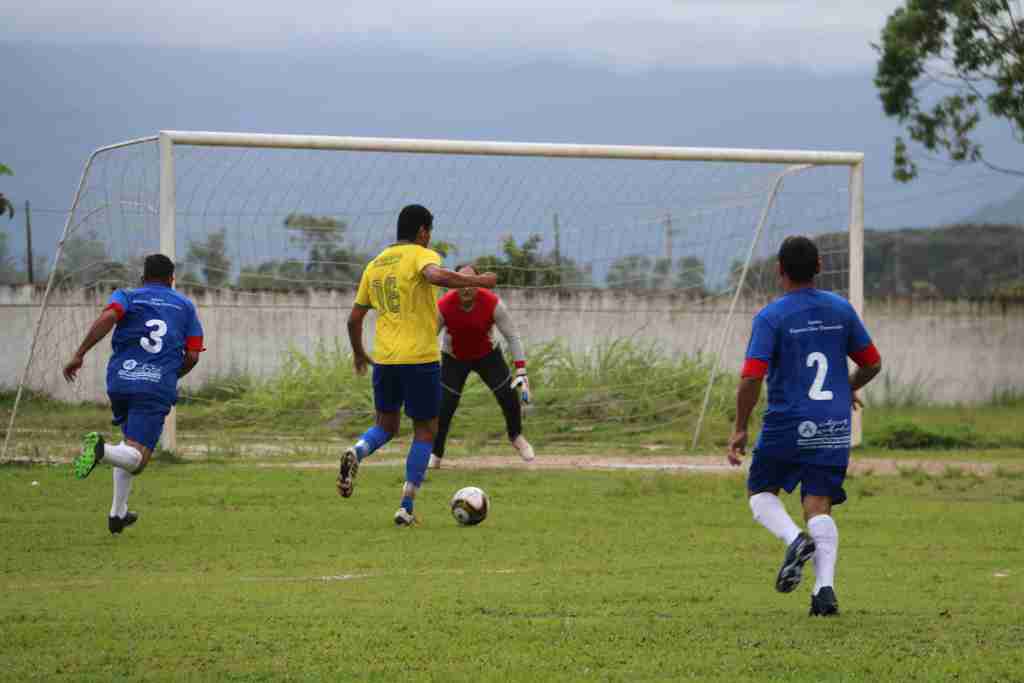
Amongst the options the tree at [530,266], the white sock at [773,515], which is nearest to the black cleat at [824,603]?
the white sock at [773,515]

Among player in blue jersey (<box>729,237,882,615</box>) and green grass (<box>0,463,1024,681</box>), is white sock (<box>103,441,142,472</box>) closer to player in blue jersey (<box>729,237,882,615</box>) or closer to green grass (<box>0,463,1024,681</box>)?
green grass (<box>0,463,1024,681</box>)

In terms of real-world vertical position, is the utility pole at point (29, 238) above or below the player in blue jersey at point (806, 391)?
above

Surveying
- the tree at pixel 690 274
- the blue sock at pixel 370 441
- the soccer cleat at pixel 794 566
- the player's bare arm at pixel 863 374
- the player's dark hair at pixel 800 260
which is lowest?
the soccer cleat at pixel 794 566

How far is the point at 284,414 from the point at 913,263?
47.4ft

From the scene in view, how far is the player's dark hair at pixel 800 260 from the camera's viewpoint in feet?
24.1

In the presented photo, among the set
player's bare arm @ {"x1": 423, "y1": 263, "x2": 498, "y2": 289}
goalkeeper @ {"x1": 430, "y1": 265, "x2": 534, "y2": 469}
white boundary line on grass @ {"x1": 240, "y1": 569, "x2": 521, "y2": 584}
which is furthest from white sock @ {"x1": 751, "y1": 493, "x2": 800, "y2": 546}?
goalkeeper @ {"x1": 430, "y1": 265, "x2": 534, "y2": 469}

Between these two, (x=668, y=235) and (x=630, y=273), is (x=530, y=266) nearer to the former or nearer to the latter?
(x=630, y=273)

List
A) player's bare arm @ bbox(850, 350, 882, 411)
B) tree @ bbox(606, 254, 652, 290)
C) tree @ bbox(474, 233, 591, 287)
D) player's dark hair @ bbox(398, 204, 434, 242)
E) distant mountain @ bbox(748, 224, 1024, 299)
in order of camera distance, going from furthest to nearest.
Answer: distant mountain @ bbox(748, 224, 1024, 299), tree @ bbox(606, 254, 652, 290), tree @ bbox(474, 233, 591, 287), player's dark hair @ bbox(398, 204, 434, 242), player's bare arm @ bbox(850, 350, 882, 411)

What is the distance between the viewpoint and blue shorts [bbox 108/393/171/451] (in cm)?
1022

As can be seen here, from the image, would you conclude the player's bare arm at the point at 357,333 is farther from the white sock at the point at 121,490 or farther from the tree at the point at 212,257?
the tree at the point at 212,257

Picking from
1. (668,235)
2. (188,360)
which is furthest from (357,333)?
(668,235)

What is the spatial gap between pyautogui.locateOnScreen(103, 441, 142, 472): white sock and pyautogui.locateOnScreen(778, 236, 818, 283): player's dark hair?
4656 mm

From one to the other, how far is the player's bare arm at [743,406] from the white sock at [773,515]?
219 millimetres

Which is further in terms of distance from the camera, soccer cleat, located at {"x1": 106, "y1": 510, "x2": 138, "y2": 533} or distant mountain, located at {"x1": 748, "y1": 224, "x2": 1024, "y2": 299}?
distant mountain, located at {"x1": 748, "y1": 224, "x2": 1024, "y2": 299}
